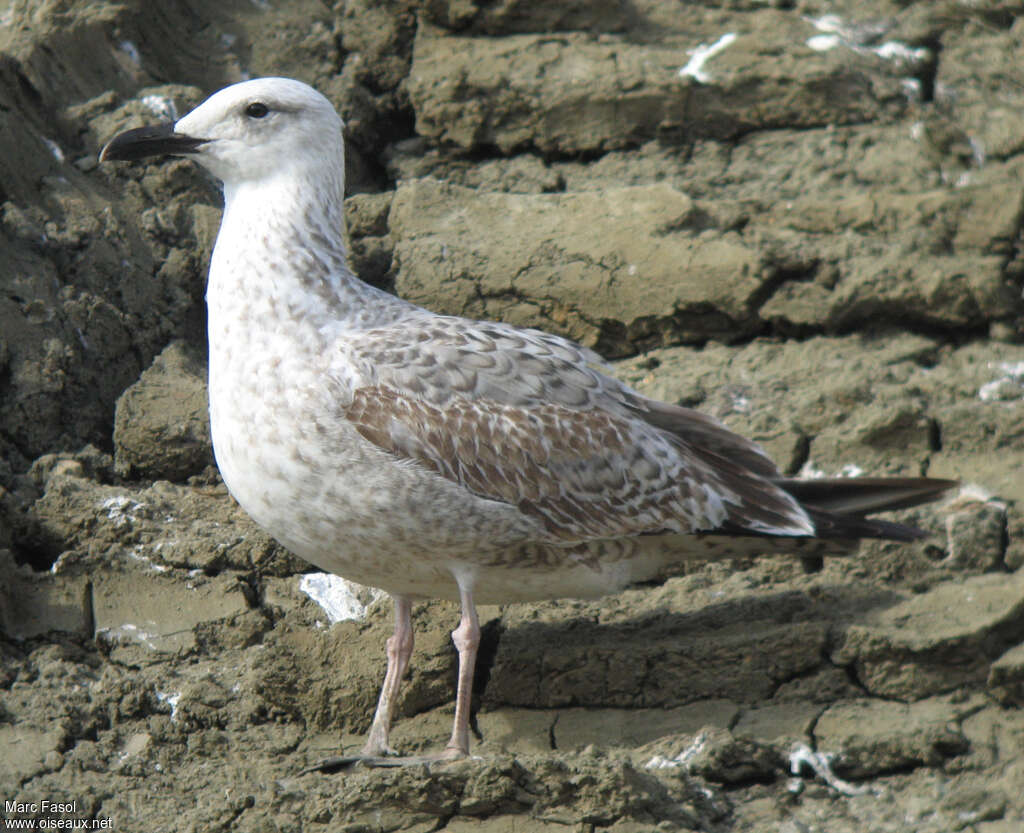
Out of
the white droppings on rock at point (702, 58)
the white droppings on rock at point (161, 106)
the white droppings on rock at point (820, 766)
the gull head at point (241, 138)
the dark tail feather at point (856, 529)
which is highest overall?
the gull head at point (241, 138)

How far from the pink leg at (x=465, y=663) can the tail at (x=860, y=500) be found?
1.21 meters

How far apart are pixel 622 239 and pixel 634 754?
2386 mm

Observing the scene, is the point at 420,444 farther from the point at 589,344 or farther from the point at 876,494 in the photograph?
the point at 589,344

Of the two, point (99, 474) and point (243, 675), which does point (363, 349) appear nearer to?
point (243, 675)

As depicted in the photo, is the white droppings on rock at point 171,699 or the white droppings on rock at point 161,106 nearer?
the white droppings on rock at point 171,699

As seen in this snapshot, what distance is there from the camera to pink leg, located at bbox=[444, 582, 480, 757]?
4.44m

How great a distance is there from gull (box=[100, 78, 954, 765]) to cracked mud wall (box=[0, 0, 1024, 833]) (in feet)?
0.97

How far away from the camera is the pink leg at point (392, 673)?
15.0ft

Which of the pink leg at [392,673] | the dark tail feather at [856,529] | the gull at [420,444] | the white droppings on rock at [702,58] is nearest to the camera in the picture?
the gull at [420,444]

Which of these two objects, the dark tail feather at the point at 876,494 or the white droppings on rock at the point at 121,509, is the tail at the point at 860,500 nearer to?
the dark tail feather at the point at 876,494

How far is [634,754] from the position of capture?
4551 mm

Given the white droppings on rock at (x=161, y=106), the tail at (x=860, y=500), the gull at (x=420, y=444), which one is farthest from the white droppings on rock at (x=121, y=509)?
the tail at (x=860, y=500)

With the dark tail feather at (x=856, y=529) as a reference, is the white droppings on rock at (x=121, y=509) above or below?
above

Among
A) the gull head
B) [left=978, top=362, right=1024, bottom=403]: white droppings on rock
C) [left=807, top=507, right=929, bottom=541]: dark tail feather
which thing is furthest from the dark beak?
[left=978, top=362, right=1024, bottom=403]: white droppings on rock
